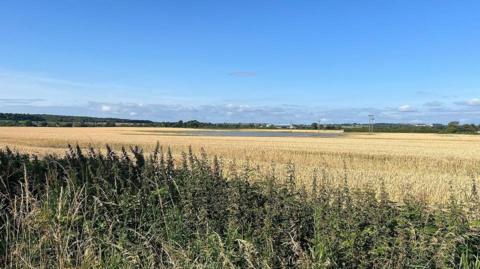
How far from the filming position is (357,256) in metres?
4.51

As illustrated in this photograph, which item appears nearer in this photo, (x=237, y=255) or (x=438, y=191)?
(x=237, y=255)

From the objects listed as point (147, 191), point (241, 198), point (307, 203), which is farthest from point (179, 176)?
point (307, 203)

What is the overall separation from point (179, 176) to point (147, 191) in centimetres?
62

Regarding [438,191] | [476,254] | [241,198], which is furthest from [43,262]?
[438,191]

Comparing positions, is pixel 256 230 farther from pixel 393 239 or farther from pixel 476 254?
pixel 476 254

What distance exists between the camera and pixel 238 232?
5.45 meters

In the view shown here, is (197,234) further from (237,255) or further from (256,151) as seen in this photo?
(256,151)

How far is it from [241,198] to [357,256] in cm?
195

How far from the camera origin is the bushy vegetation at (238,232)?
4.48 meters

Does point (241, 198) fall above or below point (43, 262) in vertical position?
above

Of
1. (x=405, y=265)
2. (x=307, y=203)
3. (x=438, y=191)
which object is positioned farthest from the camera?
(x=438, y=191)

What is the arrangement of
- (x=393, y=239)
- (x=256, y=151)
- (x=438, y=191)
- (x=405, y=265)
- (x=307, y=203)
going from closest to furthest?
1. (x=405, y=265)
2. (x=393, y=239)
3. (x=307, y=203)
4. (x=438, y=191)
5. (x=256, y=151)

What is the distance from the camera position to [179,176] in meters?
7.38

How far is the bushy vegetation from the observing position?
4480 mm
